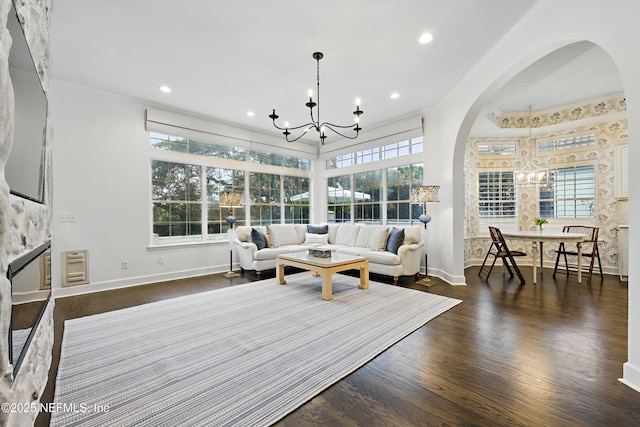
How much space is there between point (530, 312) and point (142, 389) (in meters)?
3.60

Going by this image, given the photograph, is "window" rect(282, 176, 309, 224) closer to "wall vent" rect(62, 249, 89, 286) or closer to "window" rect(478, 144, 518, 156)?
"wall vent" rect(62, 249, 89, 286)

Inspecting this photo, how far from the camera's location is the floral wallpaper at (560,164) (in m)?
4.54

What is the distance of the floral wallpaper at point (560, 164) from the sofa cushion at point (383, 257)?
2181 mm

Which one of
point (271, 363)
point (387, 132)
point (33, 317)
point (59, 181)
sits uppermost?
point (387, 132)

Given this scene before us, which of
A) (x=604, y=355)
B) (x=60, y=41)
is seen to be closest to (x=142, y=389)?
(x=604, y=355)

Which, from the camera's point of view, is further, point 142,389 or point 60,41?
point 60,41

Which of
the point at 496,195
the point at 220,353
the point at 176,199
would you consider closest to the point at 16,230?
the point at 220,353

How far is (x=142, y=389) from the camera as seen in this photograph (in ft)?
5.53

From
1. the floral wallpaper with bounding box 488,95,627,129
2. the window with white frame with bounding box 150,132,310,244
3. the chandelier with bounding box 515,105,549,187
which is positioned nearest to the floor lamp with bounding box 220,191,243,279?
the window with white frame with bounding box 150,132,310,244

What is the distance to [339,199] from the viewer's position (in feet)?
21.9

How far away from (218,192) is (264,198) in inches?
41.9

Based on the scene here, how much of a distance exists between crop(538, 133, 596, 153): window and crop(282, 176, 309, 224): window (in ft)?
16.5

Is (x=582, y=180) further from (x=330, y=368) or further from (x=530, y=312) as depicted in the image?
(x=330, y=368)

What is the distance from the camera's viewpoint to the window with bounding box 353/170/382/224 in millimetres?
5887
